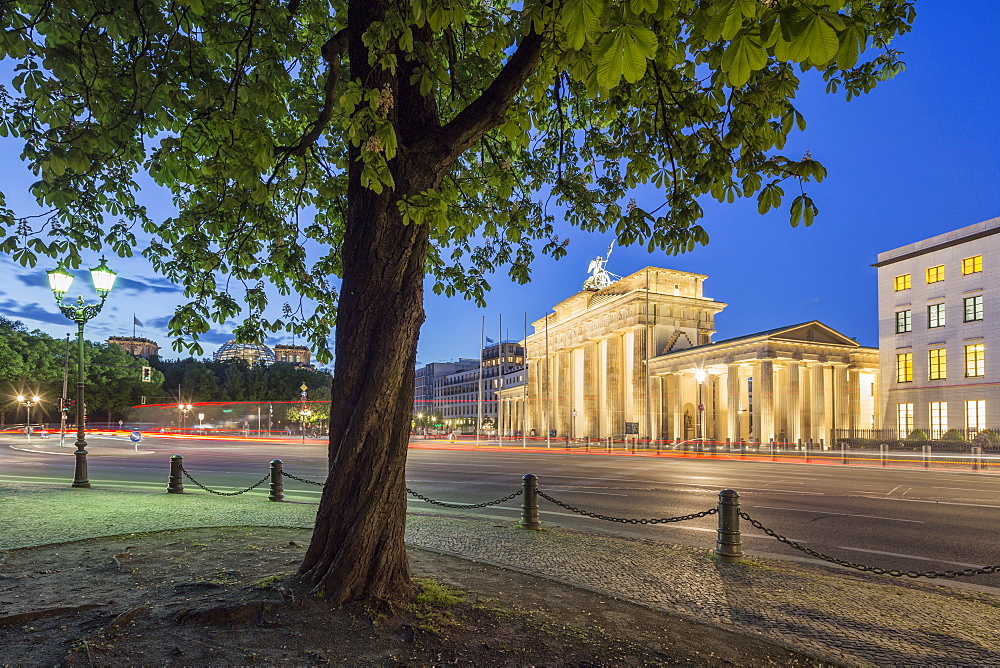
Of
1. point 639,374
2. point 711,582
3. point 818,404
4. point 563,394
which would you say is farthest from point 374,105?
point 563,394

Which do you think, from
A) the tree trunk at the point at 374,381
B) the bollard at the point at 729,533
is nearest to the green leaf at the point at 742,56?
the tree trunk at the point at 374,381

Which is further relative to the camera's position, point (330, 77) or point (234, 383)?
point (234, 383)

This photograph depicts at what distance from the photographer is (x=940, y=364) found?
1501 inches

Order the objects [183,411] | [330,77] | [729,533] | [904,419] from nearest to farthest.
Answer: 1. [330,77]
2. [729,533]
3. [904,419]
4. [183,411]

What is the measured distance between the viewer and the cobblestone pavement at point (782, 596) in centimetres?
499

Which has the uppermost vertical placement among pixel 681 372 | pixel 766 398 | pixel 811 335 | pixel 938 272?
pixel 938 272

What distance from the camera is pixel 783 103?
5.16m

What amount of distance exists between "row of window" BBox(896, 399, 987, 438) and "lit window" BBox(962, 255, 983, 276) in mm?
7875

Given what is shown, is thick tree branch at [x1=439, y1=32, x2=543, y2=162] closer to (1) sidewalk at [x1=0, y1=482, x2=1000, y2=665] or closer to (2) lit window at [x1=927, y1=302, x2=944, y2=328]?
(1) sidewalk at [x1=0, y1=482, x2=1000, y2=665]

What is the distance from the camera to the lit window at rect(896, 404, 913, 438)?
39.8 m

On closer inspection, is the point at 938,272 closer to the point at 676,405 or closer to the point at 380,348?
the point at 676,405

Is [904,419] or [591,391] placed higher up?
[591,391]

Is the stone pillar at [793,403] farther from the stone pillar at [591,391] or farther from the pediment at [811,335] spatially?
the stone pillar at [591,391]

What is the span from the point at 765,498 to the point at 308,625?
1312 centimetres
